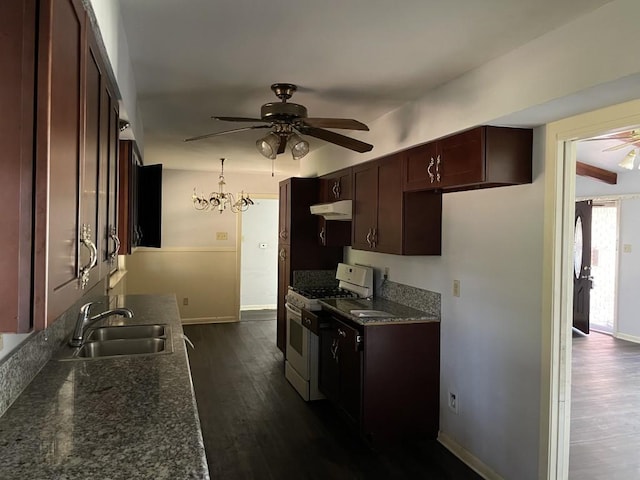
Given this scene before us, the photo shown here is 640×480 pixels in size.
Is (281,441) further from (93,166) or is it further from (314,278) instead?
(93,166)

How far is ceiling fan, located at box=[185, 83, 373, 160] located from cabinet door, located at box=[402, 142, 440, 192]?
37cm

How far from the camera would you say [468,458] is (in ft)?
10.0

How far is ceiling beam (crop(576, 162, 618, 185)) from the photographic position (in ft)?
20.4

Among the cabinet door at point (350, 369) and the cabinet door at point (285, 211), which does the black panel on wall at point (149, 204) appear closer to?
the cabinet door at point (350, 369)

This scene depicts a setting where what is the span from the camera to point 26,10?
850 mm

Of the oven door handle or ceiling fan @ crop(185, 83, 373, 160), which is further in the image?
the oven door handle

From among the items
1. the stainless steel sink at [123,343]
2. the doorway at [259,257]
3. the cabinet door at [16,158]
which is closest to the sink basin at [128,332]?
the stainless steel sink at [123,343]

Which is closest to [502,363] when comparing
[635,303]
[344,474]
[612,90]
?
[344,474]

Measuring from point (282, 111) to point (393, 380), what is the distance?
1.95m

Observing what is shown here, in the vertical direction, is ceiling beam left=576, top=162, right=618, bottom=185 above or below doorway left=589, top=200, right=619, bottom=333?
above

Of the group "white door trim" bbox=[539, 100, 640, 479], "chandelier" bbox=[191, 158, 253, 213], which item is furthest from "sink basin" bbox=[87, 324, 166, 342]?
"chandelier" bbox=[191, 158, 253, 213]

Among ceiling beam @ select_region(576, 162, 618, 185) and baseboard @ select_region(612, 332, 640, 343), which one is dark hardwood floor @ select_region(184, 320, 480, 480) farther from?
baseboard @ select_region(612, 332, 640, 343)

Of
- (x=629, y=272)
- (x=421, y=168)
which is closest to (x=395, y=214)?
(x=421, y=168)

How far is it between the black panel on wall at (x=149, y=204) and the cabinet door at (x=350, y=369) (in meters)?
1.55
